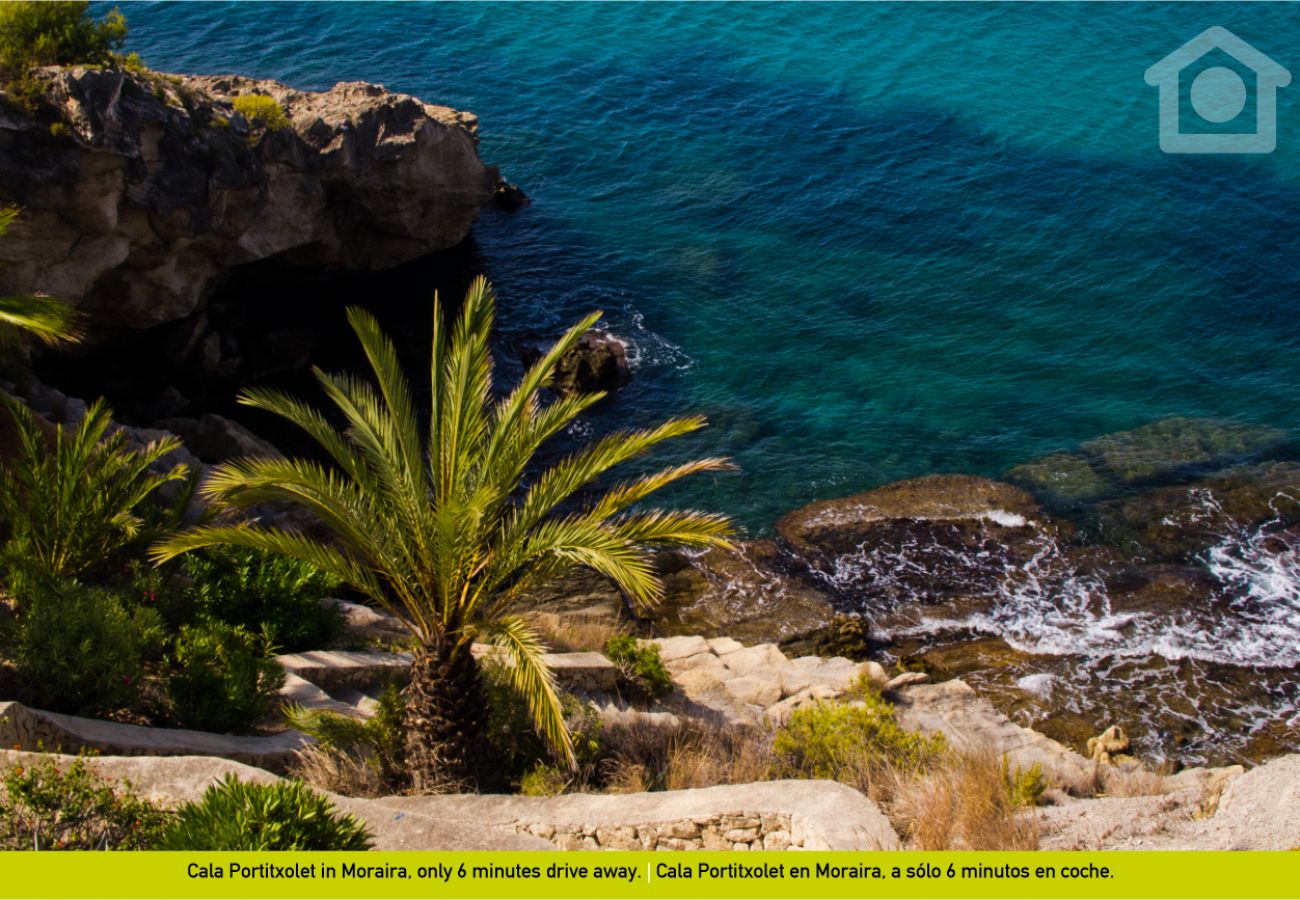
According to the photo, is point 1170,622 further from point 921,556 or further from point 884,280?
point 884,280

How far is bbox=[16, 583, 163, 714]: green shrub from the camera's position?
11.9 metres

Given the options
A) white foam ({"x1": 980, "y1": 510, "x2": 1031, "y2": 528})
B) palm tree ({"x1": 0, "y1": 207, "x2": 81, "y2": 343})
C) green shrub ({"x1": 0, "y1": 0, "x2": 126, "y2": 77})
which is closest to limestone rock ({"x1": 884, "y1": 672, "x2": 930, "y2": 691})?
white foam ({"x1": 980, "y1": 510, "x2": 1031, "y2": 528})

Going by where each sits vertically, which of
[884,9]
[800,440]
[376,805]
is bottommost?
[800,440]

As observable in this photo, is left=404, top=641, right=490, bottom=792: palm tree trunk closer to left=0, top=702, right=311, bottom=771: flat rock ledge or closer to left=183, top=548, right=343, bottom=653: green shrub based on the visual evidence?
left=0, top=702, right=311, bottom=771: flat rock ledge

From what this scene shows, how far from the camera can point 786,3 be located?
4812 cm

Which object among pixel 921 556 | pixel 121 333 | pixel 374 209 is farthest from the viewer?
pixel 374 209

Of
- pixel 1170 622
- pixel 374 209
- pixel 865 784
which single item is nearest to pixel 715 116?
pixel 374 209

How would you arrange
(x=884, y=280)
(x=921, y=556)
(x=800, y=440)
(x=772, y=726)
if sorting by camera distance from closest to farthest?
(x=772, y=726) → (x=921, y=556) → (x=800, y=440) → (x=884, y=280)

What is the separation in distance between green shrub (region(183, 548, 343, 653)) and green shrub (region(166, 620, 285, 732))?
86 cm

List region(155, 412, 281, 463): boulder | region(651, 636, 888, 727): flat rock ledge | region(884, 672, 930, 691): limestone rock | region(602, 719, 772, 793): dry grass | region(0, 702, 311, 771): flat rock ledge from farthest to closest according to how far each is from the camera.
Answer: region(155, 412, 281, 463): boulder, region(884, 672, 930, 691): limestone rock, region(651, 636, 888, 727): flat rock ledge, region(602, 719, 772, 793): dry grass, region(0, 702, 311, 771): flat rock ledge

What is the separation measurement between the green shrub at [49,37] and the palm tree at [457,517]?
13341 mm

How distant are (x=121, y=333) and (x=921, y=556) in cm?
1765

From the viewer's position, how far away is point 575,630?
60.1 feet

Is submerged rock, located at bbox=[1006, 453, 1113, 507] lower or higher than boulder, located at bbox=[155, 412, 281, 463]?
lower
